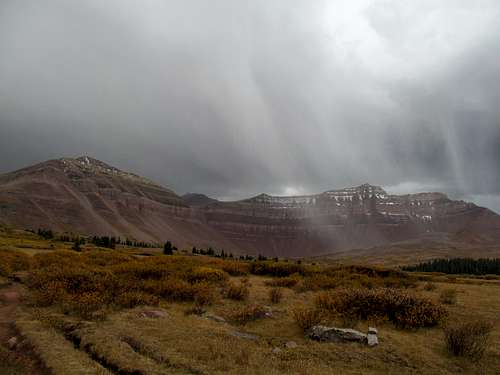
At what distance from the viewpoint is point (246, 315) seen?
18172 mm

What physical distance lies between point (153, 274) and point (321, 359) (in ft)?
62.9

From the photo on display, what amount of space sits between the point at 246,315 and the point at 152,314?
4755 millimetres

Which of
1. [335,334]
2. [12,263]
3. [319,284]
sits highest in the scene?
[319,284]

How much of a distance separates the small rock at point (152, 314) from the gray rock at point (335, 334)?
7.39m

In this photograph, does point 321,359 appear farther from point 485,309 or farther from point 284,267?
point 284,267

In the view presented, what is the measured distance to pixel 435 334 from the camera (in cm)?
1659

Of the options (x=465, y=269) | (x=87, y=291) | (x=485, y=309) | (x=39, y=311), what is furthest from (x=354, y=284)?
(x=465, y=269)

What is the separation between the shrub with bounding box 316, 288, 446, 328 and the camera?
17.8m

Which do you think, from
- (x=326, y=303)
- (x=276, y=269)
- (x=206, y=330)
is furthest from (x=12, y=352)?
(x=276, y=269)

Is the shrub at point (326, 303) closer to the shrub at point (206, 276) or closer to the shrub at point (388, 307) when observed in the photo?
the shrub at point (388, 307)

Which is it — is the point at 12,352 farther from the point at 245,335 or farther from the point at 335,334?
the point at 335,334

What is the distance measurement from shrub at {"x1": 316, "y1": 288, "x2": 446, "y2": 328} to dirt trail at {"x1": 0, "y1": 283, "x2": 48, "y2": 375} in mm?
13418

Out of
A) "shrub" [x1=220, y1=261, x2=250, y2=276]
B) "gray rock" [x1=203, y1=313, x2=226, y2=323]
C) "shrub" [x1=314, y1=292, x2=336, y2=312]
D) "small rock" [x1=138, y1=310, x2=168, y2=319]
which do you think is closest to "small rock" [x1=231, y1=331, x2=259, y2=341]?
"gray rock" [x1=203, y1=313, x2=226, y2=323]

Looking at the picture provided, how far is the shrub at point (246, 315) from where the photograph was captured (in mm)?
17969
